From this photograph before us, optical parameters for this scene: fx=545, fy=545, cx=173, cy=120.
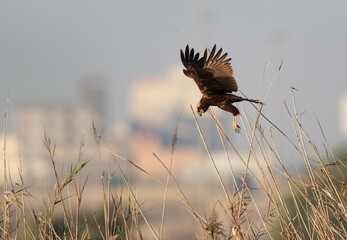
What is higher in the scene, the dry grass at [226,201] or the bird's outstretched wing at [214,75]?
the bird's outstretched wing at [214,75]

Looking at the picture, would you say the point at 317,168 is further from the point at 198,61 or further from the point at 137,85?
the point at 137,85

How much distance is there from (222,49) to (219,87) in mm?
226

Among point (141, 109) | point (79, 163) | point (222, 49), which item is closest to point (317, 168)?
point (222, 49)

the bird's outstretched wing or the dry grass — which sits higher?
the bird's outstretched wing

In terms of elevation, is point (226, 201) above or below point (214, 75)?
below

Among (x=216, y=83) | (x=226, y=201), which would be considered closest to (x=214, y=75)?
(x=216, y=83)

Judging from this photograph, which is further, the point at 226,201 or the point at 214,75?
the point at 214,75

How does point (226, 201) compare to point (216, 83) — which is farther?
point (216, 83)

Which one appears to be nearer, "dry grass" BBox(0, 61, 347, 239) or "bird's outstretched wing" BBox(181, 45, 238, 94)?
"dry grass" BBox(0, 61, 347, 239)

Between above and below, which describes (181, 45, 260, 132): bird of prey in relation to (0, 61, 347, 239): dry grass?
above

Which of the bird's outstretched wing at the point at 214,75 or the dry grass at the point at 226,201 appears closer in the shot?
the dry grass at the point at 226,201

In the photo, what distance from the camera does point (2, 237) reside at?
8.95ft

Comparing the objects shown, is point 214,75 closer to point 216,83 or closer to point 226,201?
point 216,83

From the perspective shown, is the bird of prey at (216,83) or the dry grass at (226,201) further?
the bird of prey at (216,83)
